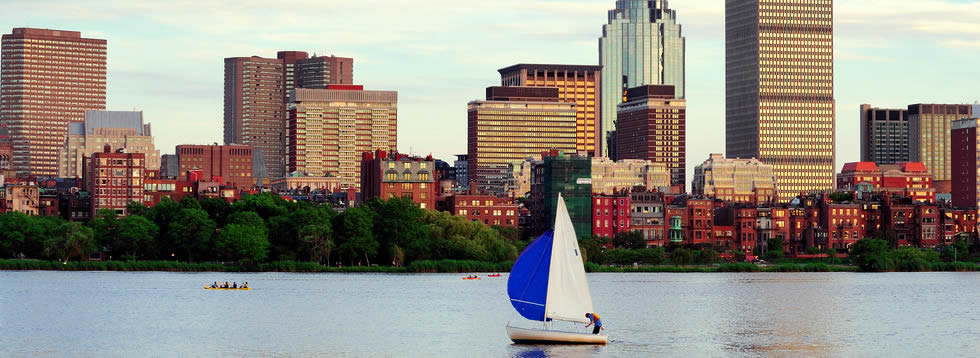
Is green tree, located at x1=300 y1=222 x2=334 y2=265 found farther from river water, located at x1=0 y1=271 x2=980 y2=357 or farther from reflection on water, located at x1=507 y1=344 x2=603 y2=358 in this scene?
reflection on water, located at x1=507 y1=344 x2=603 y2=358

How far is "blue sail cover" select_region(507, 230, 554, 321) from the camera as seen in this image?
85312mm

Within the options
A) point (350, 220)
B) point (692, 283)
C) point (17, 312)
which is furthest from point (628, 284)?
point (17, 312)

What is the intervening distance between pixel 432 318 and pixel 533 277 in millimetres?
29879

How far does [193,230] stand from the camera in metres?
198

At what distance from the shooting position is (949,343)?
97812mm

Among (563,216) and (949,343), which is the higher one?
(563,216)

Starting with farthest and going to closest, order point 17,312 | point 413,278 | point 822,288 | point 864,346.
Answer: point 413,278, point 822,288, point 17,312, point 864,346

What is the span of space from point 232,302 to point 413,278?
51745 millimetres

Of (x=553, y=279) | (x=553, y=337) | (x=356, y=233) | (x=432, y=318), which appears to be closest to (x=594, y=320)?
(x=553, y=337)

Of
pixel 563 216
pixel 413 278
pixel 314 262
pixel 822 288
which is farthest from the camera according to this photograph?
pixel 314 262

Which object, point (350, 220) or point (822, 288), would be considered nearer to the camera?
point (822, 288)

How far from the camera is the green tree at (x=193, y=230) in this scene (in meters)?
197

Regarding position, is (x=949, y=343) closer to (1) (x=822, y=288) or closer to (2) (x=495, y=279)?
(1) (x=822, y=288)

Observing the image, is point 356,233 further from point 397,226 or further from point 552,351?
point 552,351
